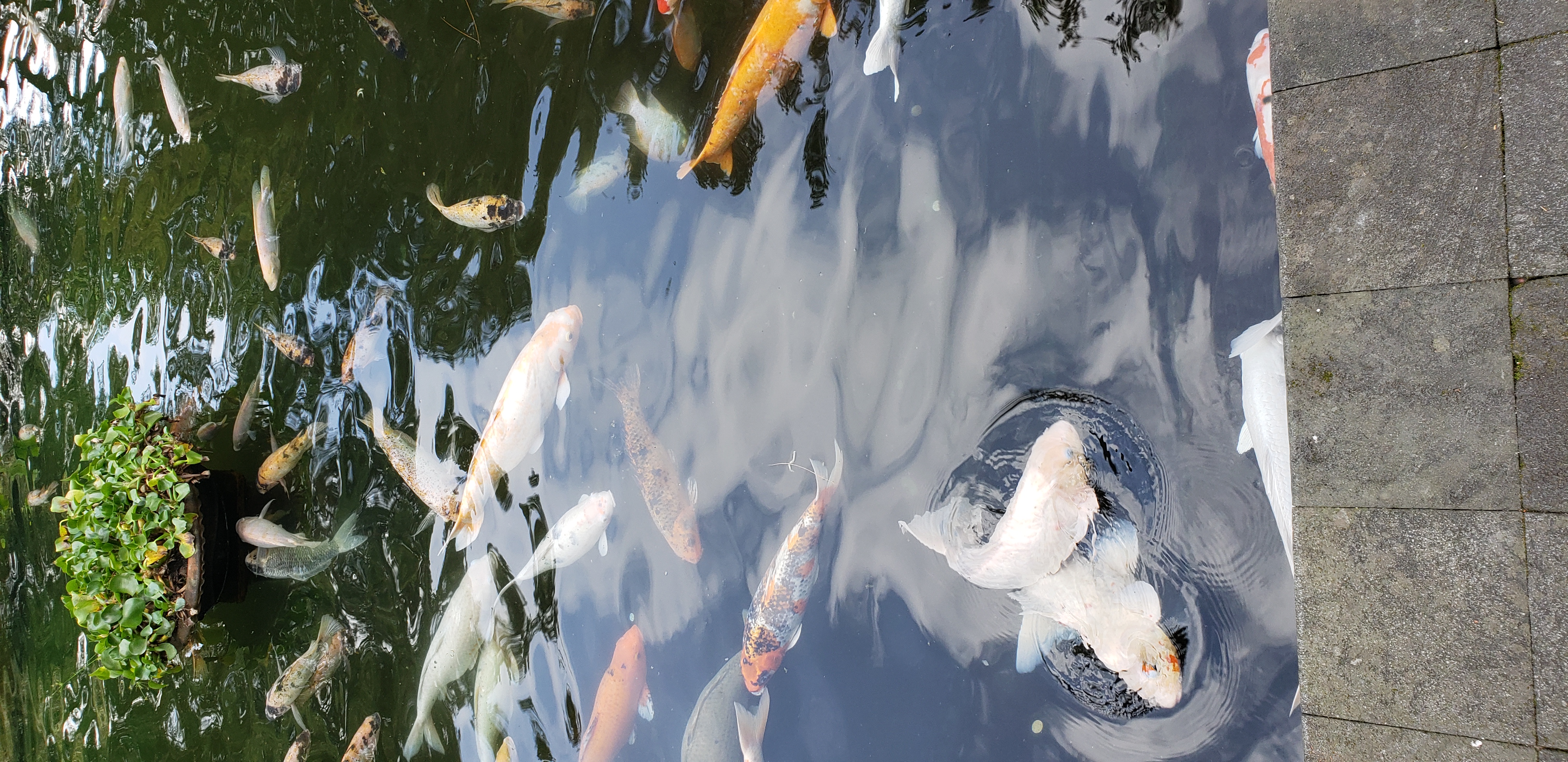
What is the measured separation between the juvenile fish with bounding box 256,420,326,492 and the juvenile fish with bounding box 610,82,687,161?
188cm

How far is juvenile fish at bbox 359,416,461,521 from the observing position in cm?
329

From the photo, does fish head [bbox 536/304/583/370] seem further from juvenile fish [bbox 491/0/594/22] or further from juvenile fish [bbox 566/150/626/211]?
juvenile fish [bbox 491/0/594/22]

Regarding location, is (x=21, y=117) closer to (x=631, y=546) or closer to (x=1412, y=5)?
(x=631, y=546)

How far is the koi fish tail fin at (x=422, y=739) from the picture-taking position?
3.30 m

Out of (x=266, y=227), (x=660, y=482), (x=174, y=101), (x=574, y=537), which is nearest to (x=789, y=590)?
(x=660, y=482)

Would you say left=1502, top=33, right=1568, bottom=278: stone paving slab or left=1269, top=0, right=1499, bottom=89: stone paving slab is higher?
left=1269, top=0, right=1499, bottom=89: stone paving slab

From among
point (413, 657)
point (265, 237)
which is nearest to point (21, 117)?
point (265, 237)

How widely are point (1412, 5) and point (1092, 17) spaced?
67cm

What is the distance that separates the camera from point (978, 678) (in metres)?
2.22

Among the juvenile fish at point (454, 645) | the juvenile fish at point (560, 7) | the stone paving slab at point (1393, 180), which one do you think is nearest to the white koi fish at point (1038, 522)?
the stone paving slab at point (1393, 180)

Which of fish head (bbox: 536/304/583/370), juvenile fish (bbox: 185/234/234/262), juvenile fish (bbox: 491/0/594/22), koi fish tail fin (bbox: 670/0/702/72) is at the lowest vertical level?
fish head (bbox: 536/304/583/370)

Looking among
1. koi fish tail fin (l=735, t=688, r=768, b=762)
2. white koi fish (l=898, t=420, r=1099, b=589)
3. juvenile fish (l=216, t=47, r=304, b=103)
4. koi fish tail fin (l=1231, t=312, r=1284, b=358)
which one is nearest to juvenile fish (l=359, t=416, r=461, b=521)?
koi fish tail fin (l=735, t=688, r=768, b=762)

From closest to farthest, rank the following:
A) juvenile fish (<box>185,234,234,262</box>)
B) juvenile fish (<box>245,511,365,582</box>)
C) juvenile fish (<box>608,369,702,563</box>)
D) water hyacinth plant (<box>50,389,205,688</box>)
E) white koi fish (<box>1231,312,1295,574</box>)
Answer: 1. white koi fish (<box>1231,312,1295,574</box>)
2. juvenile fish (<box>608,369,702,563</box>)
3. water hyacinth plant (<box>50,389,205,688</box>)
4. juvenile fish (<box>245,511,365,582</box>)
5. juvenile fish (<box>185,234,234,262</box>)

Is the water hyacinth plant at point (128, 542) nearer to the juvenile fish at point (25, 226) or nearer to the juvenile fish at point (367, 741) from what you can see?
the juvenile fish at point (367, 741)
